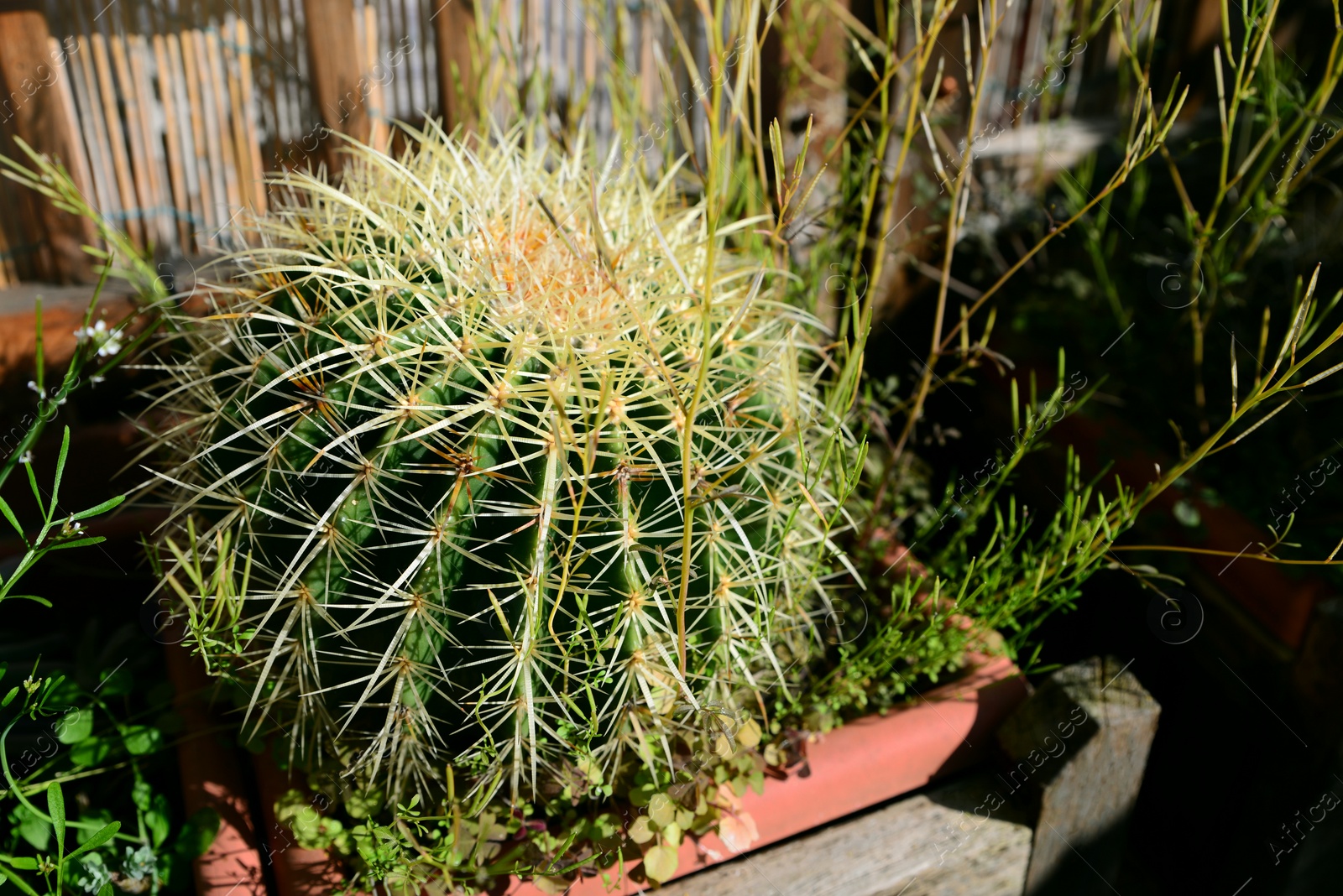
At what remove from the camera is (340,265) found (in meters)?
0.84

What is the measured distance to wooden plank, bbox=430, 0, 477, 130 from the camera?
4.80 feet

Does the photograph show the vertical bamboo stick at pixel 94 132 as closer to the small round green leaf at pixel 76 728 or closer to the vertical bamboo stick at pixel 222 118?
the vertical bamboo stick at pixel 222 118

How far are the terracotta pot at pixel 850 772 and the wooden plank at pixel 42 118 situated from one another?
882 mm

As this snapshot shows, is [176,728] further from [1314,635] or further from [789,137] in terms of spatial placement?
[1314,635]

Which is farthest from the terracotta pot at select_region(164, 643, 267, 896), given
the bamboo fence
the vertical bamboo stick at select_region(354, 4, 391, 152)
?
the vertical bamboo stick at select_region(354, 4, 391, 152)

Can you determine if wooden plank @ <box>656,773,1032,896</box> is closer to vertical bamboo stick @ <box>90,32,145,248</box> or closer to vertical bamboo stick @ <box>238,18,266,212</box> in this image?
vertical bamboo stick @ <box>238,18,266,212</box>

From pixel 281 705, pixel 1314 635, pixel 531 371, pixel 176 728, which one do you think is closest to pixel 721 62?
pixel 531 371

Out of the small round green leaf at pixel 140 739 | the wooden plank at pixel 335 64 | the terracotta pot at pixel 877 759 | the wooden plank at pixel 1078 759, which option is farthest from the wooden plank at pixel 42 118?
the wooden plank at pixel 1078 759

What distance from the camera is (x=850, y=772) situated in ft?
3.30

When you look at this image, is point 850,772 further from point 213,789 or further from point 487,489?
point 213,789

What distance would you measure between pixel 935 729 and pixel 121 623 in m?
1.04

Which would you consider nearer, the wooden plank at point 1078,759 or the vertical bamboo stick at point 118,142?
the wooden plank at point 1078,759

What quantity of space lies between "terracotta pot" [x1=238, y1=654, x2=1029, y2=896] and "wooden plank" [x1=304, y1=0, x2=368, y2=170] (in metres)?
0.99

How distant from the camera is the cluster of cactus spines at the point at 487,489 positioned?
758 mm
